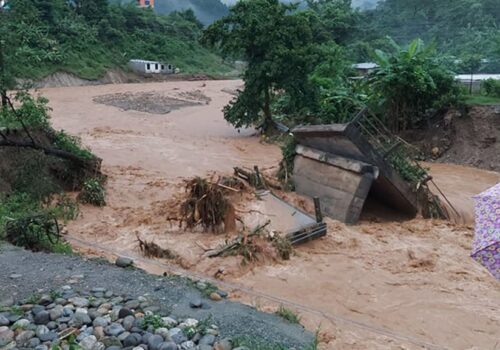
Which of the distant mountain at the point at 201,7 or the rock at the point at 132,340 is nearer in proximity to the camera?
the rock at the point at 132,340

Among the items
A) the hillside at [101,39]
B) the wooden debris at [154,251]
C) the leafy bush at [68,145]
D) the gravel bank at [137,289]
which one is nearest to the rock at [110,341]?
the gravel bank at [137,289]

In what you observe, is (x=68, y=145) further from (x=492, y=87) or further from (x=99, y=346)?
(x=492, y=87)

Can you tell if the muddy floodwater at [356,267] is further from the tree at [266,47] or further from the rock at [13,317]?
the tree at [266,47]

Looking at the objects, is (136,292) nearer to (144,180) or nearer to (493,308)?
(493,308)

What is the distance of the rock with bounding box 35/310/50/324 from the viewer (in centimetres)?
395

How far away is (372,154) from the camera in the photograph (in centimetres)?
904

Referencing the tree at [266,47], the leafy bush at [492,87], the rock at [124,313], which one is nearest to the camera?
the rock at [124,313]

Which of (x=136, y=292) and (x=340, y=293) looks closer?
(x=136, y=292)

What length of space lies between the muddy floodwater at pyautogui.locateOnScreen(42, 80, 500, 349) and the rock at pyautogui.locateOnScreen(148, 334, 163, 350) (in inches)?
69.6

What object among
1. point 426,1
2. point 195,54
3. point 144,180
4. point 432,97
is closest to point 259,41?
point 432,97

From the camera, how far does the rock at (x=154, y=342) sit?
3.67 meters

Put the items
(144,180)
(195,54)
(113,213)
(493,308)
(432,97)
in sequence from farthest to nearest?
(195,54) < (432,97) < (144,180) < (113,213) < (493,308)

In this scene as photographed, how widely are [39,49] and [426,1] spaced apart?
32.2 metres

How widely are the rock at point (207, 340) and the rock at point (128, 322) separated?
585mm
